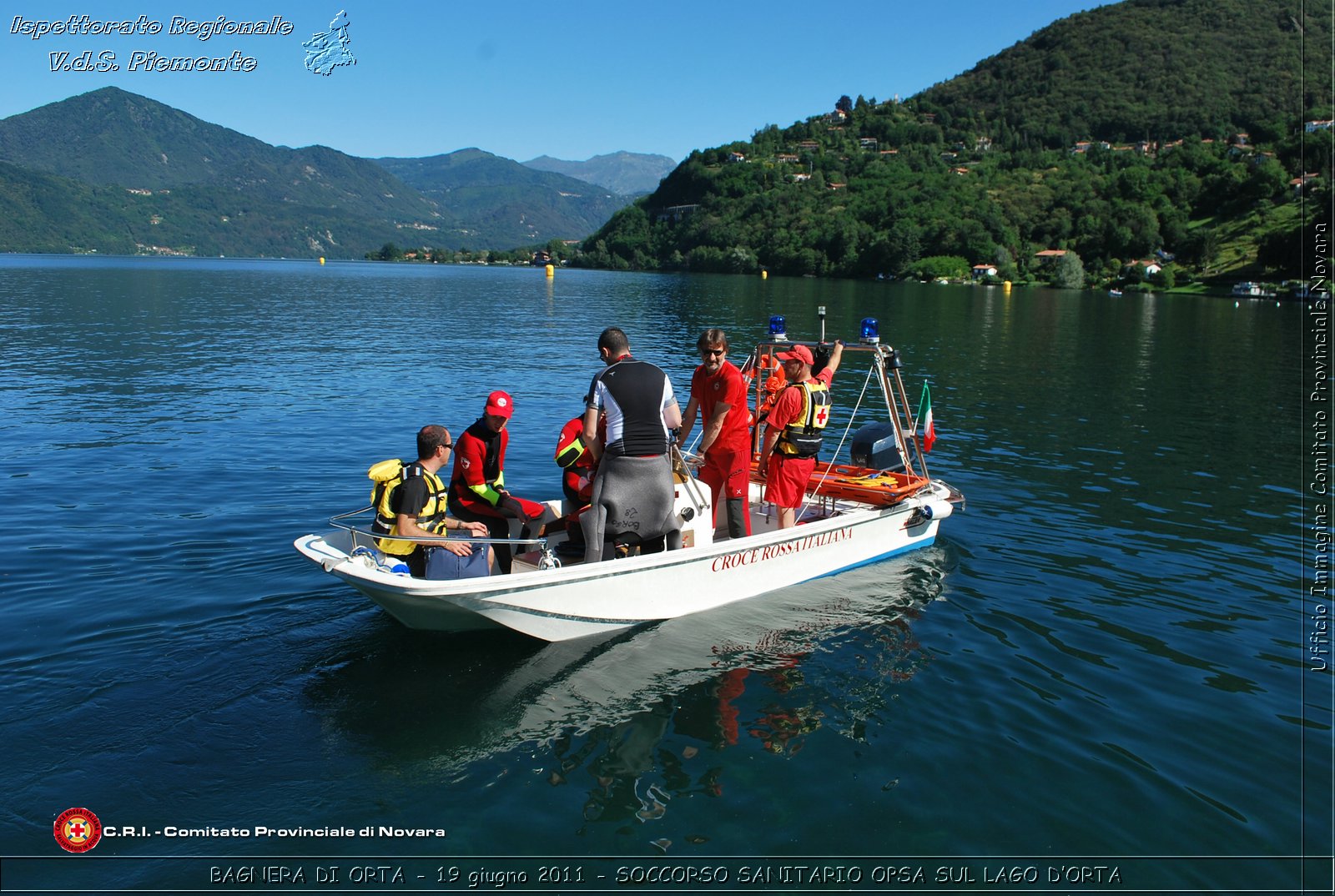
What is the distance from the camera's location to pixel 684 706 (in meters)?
6.64

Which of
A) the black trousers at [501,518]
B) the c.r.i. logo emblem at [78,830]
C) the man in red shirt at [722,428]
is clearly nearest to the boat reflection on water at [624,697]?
the black trousers at [501,518]

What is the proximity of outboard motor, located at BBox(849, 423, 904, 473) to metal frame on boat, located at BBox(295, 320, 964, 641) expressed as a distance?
1.01 ft

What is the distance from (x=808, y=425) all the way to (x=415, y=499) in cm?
395

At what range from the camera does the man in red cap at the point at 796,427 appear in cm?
855

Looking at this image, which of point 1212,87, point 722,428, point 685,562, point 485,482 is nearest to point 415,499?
point 485,482

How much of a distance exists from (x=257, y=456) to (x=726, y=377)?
9900 mm

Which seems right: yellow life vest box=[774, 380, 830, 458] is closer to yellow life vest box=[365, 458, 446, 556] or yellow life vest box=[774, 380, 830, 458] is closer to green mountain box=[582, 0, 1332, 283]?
yellow life vest box=[365, 458, 446, 556]

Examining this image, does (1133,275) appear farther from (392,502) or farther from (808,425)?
(392,502)

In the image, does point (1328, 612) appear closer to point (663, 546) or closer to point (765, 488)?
point (765, 488)

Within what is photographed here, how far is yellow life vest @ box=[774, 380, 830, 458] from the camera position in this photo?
8531mm

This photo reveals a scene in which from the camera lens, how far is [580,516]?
723 centimetres

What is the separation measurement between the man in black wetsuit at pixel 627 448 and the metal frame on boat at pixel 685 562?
0.95 ft

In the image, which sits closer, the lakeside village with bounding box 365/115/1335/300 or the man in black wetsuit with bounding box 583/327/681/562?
the man in black wetsuit with bounding box 583/327/681/562

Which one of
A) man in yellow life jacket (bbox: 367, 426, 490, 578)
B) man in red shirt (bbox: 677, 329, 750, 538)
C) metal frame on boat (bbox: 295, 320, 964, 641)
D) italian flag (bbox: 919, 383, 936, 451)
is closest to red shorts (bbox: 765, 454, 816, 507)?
metal frame on boat (bbox: 295, 320, 964, 641)
